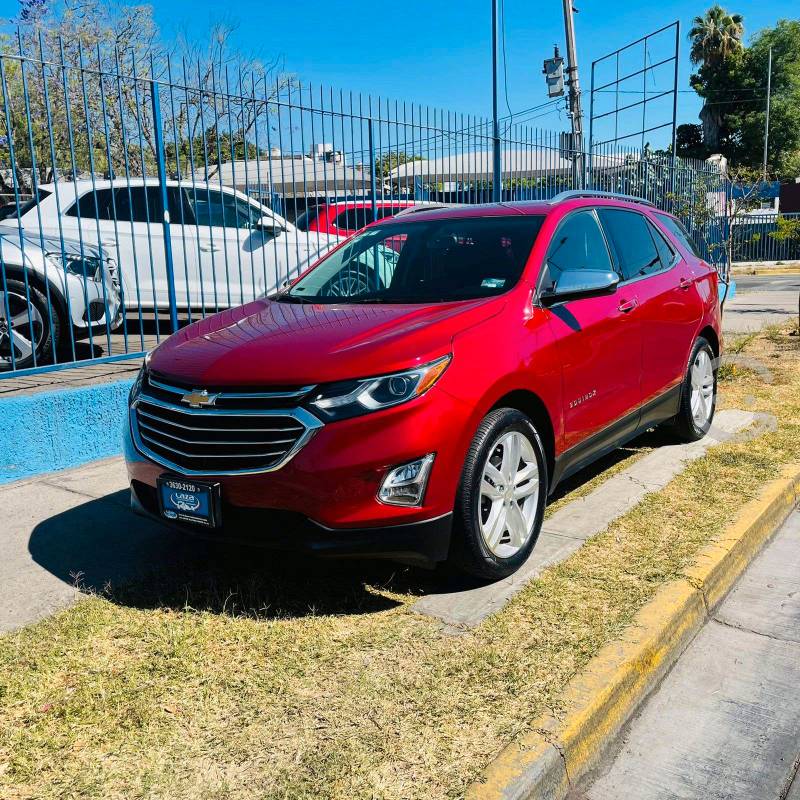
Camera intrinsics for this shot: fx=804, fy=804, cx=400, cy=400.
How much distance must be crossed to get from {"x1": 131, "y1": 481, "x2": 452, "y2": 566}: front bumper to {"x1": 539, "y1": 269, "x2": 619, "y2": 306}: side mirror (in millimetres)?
1381

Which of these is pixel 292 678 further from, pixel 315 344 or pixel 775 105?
pixel 775 105

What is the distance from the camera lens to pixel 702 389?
6070 mm

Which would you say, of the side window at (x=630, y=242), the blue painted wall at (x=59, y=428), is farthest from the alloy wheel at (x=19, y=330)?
the side window at (x=630, y=242)

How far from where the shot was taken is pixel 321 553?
319cm

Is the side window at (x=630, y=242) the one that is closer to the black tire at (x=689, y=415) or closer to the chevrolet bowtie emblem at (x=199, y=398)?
the black tire at (x=689, y=415)

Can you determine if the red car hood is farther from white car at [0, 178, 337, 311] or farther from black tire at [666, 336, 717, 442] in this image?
white car at [0, 178, 337, 311]

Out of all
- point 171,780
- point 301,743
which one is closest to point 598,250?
point 301,743

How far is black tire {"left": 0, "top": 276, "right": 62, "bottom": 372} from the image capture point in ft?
18.9

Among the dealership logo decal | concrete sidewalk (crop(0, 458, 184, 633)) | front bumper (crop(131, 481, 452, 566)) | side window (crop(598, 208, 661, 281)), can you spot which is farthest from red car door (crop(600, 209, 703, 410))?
concrete sidewalk (crop(0, 458, 184, 633))

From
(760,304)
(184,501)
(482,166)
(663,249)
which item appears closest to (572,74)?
(760,304)

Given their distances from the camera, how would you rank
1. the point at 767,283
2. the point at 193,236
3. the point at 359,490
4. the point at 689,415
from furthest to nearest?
the point at 767,283, the point at 193,236, the point at 689,415, the point at 359,490

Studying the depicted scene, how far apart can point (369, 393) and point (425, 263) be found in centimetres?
159

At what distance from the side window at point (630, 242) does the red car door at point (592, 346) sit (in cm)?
16

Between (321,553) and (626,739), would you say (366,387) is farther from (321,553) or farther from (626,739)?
(626,739)
